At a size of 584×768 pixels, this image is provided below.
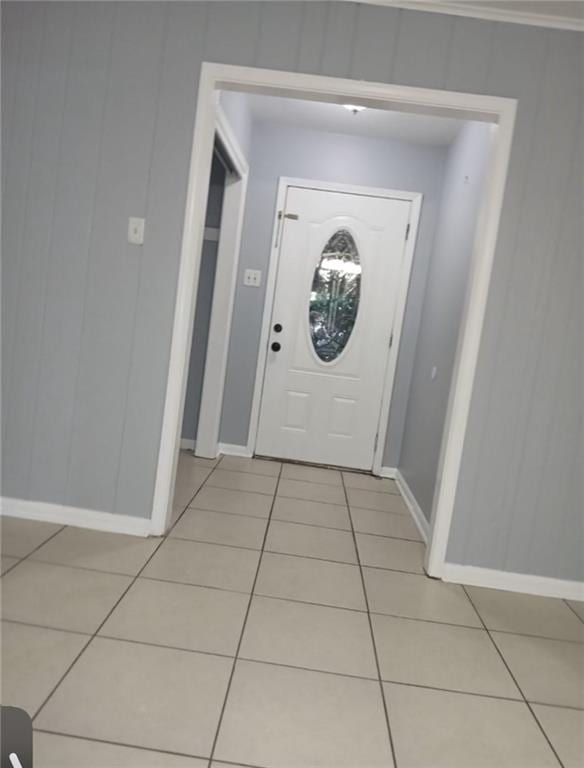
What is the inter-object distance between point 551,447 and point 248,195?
281 cm

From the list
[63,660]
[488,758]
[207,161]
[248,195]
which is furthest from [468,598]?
[248,195]

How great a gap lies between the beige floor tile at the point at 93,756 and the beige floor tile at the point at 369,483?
107 inches

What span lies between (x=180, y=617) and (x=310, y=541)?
0.99 meters

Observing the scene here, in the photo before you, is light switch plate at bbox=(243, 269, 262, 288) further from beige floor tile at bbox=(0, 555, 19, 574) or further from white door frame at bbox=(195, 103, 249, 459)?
beige floor tile at bbox=(0, 555, 19, 574)

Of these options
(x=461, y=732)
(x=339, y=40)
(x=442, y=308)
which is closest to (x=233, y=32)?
(x=339, y=40)

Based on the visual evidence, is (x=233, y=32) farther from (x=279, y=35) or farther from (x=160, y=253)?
(x=160, y=253)

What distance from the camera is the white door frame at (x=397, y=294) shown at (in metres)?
4.19

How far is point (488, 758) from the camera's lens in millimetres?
1498

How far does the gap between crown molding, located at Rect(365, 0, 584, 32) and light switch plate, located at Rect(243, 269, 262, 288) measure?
2.11 meters

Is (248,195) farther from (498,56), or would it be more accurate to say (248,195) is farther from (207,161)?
(498,56)

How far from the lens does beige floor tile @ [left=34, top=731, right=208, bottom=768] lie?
1310 millimetres

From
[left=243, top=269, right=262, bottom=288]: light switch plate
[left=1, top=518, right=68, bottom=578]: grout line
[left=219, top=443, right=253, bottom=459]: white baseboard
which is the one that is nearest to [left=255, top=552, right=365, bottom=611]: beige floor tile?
[left=1, top=518, right=68, bottom=578]: grout line

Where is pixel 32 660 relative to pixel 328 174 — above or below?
below

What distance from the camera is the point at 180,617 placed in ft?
6.51
